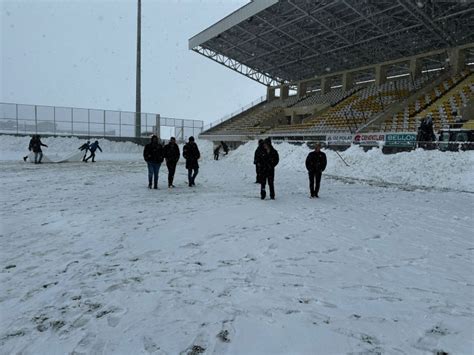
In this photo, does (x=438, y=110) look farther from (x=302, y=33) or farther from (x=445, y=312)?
(x=445, y=312)

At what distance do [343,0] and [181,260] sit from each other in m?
25.7

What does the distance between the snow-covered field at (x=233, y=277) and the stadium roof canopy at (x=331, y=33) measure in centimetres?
2182

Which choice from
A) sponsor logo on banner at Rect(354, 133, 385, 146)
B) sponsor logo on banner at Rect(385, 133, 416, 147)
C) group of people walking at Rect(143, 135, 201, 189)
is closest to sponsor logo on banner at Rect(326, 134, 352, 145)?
sponsor logo on banner at Rect(354, 133, 385, 146)

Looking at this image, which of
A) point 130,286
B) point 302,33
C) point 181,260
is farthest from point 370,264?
point 302,33

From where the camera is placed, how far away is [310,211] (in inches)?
320

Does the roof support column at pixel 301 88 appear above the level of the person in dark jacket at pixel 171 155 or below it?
above

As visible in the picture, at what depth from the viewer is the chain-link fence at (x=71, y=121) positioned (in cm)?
3675

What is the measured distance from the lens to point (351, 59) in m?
36.3

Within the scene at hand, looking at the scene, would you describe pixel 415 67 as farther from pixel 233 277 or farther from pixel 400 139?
pixel 233 277

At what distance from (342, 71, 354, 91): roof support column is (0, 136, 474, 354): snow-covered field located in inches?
1226

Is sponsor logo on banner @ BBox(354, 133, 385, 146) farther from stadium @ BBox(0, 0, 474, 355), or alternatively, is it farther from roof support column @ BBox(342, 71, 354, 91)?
roof support column @ BBox(342, 71, 354, 91)

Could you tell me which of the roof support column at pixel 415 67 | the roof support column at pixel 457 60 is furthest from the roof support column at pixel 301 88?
the roof support column at pixel 457 60

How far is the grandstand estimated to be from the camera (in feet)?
79.8

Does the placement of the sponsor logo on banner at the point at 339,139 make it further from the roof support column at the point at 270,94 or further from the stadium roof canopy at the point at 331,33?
the roof support column at the point at 270,94
